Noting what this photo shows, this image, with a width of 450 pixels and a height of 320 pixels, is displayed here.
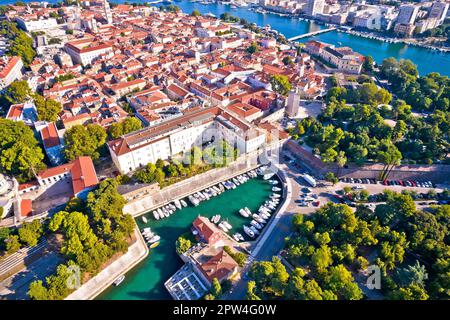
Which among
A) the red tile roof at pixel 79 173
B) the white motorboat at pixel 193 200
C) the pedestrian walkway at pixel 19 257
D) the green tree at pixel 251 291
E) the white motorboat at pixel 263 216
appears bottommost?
the white motorboat at pixel 263 216

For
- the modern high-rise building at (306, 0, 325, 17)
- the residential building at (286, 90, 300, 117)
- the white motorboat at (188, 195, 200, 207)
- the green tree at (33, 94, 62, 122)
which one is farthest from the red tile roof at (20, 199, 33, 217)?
the modern high-rise building at (306, 0, 325, 17)

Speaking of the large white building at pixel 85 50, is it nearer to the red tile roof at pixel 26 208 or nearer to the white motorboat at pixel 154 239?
the red tile roof at pixel 26 208

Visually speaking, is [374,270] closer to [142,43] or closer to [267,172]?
[267,172]

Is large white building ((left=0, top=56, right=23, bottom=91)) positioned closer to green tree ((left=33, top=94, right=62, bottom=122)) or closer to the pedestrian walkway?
green tree ((left=33, top=94, right=62, bottom=122))

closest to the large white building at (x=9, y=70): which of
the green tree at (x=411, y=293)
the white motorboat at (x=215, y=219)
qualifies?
the white motorboat at (x=215, y=219)

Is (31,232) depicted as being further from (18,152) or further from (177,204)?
(177,204)

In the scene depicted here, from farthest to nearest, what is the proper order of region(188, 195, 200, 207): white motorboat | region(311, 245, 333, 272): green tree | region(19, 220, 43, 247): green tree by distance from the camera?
1. region(188, 195, 200, 207): white motorboat
2. region(19, 220, 43, 247): green tree
3. region(311, 245, 333, 272): green tree

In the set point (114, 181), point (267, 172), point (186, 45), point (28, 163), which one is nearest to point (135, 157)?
point (114, 181)

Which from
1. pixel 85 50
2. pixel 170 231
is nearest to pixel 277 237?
pixel 170 231
